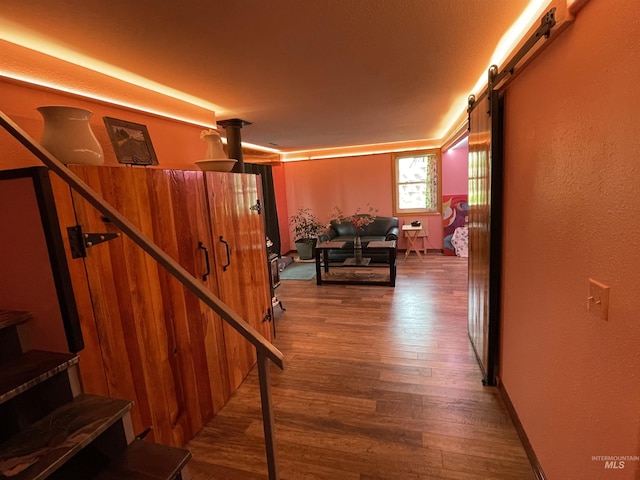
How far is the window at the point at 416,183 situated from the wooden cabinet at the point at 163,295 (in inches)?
189

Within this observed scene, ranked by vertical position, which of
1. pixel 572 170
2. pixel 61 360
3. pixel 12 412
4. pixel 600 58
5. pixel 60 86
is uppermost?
pixel 60 86

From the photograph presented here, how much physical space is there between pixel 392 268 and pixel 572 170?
136 inches

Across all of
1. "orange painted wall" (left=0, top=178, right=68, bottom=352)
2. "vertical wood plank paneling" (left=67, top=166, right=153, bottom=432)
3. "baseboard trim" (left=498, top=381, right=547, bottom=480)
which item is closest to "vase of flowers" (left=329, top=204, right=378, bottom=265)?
"baseboard trim" (left=498, top=381, right=547, bottom=480)

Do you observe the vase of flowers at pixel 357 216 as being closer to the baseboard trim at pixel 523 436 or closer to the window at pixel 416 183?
the window at pixel 416 183

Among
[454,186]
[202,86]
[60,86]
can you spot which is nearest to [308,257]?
[454,186]

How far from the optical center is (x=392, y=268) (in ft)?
14.9

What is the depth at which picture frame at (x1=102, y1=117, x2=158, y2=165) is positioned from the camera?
177 cm

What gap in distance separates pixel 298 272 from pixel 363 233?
1.70m

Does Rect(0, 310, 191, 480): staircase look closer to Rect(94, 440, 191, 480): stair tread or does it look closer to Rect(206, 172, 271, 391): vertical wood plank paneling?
Rect(94, 440, 191, 480): stair tread

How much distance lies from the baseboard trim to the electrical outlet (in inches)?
39.5

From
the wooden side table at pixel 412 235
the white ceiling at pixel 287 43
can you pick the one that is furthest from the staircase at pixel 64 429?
the wooden side table at pixel 412 235

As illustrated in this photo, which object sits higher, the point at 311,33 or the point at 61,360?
the point at 311,33

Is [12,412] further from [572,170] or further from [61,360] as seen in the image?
[572,170]

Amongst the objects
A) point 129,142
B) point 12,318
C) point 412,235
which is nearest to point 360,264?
point 412,235
